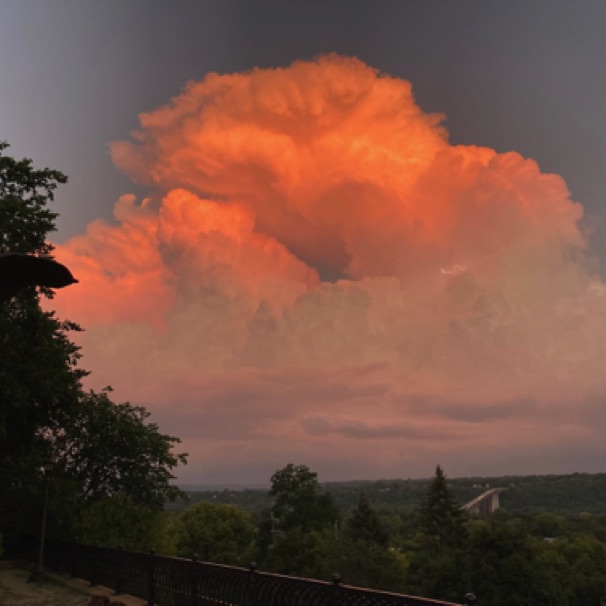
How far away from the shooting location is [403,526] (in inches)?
4934

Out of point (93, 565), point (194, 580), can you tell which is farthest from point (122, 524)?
point (194, 580)

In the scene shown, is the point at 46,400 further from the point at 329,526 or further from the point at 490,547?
the point at 329,526

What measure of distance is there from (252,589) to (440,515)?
90238 millimetres

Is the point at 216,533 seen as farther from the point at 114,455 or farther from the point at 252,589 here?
the point at 252,589

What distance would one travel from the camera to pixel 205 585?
11586 millimetres

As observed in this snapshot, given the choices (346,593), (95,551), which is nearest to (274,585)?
(346,593)

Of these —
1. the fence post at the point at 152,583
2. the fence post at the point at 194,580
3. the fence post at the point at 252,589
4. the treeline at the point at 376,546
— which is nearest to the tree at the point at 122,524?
the treeline at the point at 376,546

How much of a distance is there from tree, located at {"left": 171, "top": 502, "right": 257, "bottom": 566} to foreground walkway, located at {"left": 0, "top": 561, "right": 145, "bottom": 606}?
178ft

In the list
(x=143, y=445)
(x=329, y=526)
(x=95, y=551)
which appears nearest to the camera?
(x=95, y=551)

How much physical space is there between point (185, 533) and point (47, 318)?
59353mm

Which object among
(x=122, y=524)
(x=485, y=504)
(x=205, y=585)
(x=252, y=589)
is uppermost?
(x=252, y=589)

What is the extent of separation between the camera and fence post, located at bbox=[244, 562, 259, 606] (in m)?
10.2

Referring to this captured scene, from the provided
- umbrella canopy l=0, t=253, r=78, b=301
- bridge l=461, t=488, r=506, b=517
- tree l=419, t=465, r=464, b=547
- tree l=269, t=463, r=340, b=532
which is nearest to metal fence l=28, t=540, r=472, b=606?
umbrella canopy l=0, t=253, r=78, b=301

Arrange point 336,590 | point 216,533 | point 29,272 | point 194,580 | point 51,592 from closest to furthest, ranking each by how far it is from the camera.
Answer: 1. point 29,272
2. point 336,590
3. point 194,580
4. point 51,592
5. point 216,533
